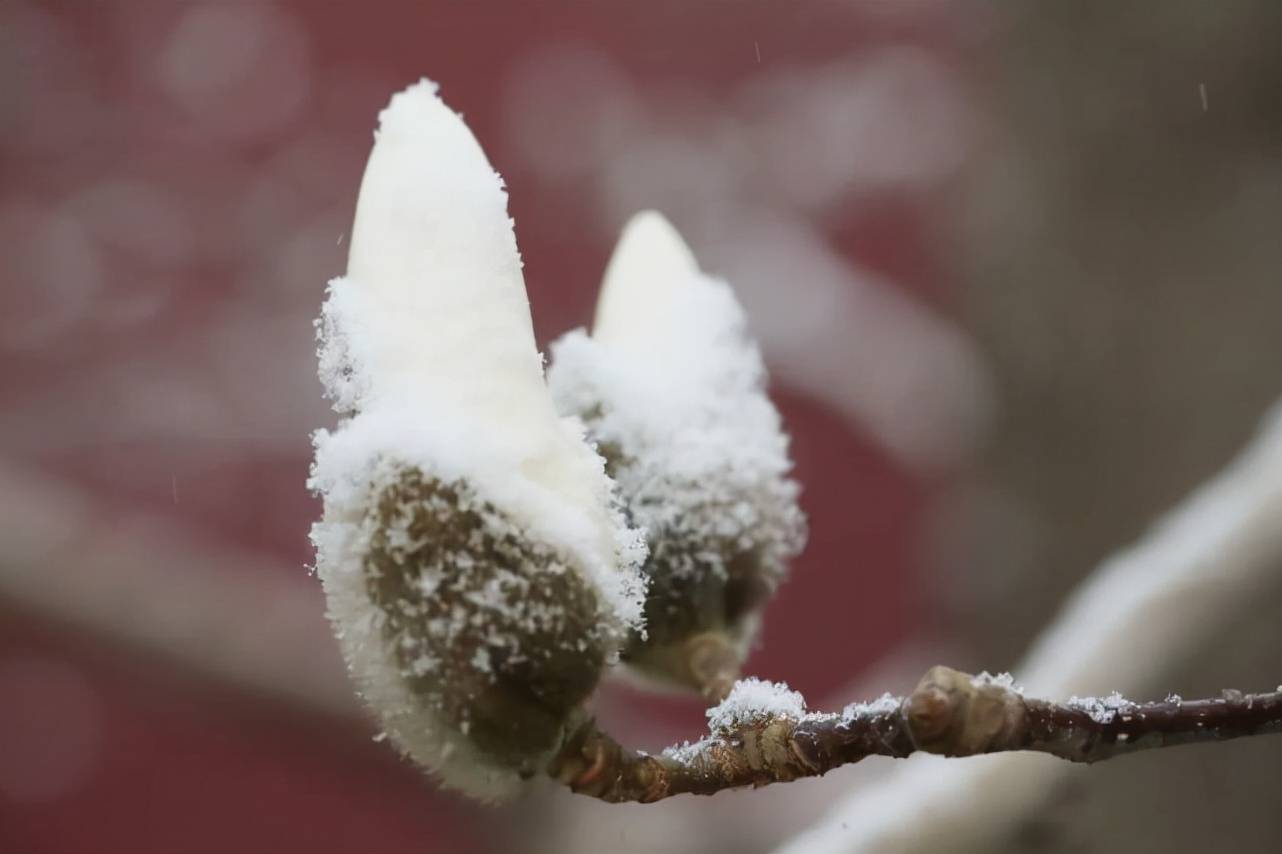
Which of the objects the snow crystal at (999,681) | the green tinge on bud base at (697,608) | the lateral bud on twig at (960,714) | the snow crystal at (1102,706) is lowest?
the lateral bud on twig at (960,714)

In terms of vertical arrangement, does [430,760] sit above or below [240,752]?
below

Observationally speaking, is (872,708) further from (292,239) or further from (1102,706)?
Result: (292,239)

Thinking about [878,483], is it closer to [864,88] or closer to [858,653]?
[858,653]

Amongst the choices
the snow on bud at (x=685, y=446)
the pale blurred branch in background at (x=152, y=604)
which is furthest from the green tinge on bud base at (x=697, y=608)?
the pale blurred branch in background at (x=152, y=604)

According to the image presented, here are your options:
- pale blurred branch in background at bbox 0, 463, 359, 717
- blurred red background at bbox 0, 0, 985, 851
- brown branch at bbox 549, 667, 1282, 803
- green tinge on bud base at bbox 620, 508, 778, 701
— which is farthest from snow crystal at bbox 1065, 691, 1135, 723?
blurred red background at bbox 0, 0, 985, 851

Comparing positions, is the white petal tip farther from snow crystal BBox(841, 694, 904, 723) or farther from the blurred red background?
the blurred red background

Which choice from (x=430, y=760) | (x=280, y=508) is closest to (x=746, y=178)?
(x=280, y=508)

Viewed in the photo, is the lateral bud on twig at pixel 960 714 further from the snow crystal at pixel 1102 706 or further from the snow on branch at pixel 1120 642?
the snow on branch at pixel 1120 642

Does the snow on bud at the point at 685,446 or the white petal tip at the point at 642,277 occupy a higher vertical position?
the white petal tip at the point at 642,277

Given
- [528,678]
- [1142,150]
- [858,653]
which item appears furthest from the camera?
[858,653]
